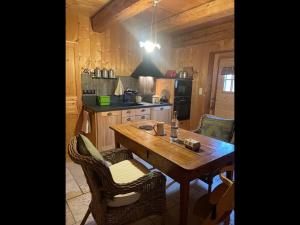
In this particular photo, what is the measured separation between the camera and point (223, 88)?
3.82 metres

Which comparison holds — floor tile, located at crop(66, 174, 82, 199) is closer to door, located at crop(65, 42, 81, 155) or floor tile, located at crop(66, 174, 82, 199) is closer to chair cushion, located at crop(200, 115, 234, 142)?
door, located at crop(65, 42, 81, 155)

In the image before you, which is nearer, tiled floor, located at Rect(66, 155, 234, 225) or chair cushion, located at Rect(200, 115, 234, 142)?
tiled floor, located at Rect(66, 155, 234, 225)

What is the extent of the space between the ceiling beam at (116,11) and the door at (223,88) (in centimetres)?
203

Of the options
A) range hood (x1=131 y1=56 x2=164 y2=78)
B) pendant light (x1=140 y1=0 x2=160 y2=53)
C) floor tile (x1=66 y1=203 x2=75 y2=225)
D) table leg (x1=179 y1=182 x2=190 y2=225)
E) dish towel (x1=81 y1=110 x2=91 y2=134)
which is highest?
pendant light (x1=140 y1=0 x2=160 y2=53)

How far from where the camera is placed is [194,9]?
2.81m

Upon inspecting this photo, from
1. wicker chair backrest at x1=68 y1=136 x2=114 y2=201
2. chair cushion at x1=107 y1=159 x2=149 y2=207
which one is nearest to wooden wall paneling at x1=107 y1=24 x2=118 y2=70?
chair cushion at x1=107 y1=159 x2=149 y2=207

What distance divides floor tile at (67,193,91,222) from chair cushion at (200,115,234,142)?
1.69 meters

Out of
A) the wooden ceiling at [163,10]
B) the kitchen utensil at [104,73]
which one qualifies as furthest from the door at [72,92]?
the wooden ceiling at [163,10]

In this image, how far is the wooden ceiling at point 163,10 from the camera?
247 cm

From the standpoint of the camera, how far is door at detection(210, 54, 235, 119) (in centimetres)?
365

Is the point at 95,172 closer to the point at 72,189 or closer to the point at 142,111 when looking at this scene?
the point at 72,189

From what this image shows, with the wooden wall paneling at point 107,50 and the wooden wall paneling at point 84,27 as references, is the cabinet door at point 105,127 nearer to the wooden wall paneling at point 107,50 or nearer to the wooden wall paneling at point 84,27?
the wooden wall paneling at point 107,50
